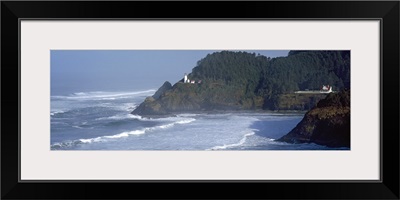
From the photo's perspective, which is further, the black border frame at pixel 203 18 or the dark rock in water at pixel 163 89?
the dark rock in water at pixel 163 89

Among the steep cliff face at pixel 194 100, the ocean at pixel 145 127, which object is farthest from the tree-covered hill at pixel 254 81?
the ocean at pixel 145 127

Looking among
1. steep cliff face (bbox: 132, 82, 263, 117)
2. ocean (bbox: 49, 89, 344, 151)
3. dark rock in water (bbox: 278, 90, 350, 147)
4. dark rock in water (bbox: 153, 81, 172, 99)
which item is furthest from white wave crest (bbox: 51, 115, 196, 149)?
dark rock in water (bbox: 278, 90, 350, 147)

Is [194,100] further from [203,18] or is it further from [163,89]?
[203,18]

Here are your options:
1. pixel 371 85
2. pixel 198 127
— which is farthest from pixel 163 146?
pixel 371 85

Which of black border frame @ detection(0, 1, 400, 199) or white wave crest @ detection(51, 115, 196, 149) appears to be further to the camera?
white wave crest @ detection(51, 115, 196, 149)

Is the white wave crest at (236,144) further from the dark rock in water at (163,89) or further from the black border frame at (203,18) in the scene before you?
the dark rock in water at (163,89)

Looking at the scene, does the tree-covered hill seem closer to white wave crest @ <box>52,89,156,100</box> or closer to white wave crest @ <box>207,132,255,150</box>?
white wave crest @ <box>52,89,156,100</box>

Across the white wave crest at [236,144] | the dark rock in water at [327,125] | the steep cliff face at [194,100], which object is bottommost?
the white wave crest at [236,144]
